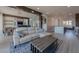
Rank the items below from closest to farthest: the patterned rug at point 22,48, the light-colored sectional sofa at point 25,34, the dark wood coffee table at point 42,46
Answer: the dark wood coffee table at point 42,46 → the patterned rug at point 22,48 → the light-colored sectional sofa at point 25,34

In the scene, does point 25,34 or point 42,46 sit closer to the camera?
point 42,46

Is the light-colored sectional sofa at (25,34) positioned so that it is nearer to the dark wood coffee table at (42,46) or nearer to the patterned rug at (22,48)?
the patterned rug at (22,48)

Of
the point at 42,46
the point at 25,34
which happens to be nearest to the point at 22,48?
the point at 25,34

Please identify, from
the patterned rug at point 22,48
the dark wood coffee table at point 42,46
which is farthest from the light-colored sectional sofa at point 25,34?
the dark wood coffee table at point 42,46

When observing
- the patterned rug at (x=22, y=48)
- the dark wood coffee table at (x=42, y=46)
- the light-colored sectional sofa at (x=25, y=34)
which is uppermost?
the light-colored sectional sofa at (x=25, y=34)

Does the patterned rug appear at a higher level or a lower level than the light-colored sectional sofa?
lower

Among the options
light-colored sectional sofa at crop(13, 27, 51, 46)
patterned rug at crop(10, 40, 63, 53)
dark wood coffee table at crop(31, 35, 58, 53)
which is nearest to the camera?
dark wood coffee table at crop(31, 35, 58, 53)

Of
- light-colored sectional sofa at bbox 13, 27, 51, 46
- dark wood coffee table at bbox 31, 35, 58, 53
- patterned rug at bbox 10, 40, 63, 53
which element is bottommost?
patterned rug at bbox 10, 40, 63, 53

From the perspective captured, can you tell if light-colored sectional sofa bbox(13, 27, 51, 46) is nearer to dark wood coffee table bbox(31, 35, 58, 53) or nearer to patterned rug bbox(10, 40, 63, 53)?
patterned rug bbox(10, 40, 63, 53)

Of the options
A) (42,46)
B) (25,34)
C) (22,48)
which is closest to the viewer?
(42,46)

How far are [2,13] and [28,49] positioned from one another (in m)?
1.74

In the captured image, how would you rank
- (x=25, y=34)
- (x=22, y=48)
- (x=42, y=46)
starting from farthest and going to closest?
(x=25, y=34) → (x=22, y=48) → (x=42, y=46)

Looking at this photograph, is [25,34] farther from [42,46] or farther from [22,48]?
[42,46]

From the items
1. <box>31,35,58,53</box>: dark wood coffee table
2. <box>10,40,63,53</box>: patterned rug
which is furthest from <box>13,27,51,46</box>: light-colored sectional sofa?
<box>31,35,58,53</box>: dark wood coffee table
